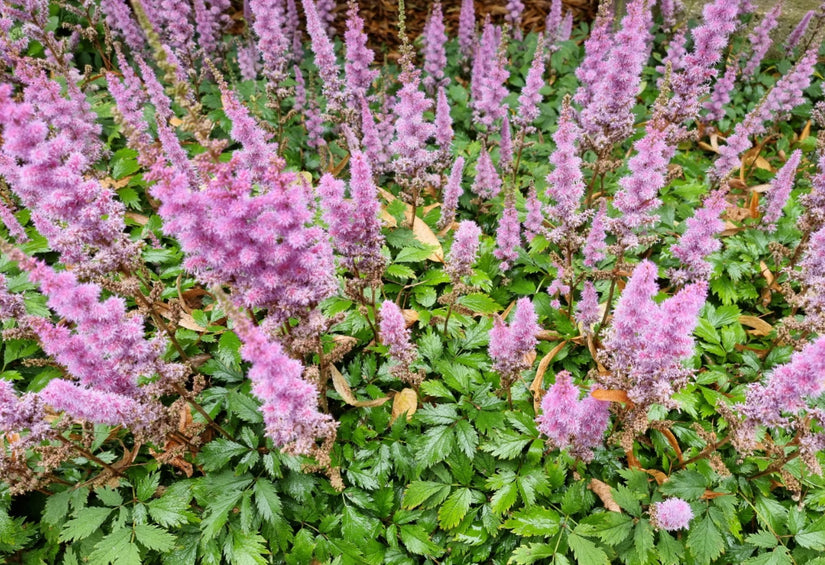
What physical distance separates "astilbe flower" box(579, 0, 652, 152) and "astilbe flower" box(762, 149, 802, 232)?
1505 mm

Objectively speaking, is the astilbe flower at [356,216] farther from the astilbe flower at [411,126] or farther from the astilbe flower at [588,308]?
the astilbe flower at [588,308]

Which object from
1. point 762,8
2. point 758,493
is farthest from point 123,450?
point 762,8

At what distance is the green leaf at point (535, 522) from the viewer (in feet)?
10.8

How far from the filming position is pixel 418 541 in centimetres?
343

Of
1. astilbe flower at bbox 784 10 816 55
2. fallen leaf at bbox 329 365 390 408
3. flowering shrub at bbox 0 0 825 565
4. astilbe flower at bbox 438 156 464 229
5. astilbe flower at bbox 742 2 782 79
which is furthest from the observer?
astilbe flower at bbox 784 10 816 55

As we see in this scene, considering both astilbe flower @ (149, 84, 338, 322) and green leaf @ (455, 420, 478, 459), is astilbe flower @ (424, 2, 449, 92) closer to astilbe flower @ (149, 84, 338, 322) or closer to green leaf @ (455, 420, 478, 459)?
astilbe flower @ (149, 84, 338, 322)

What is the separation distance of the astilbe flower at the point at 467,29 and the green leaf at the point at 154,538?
7.34 meters

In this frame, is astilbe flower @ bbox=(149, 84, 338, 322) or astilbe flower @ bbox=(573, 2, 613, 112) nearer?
astilbe flower @ bbox=(149, 84, 338, 322)

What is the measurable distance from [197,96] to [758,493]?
24.9 ft

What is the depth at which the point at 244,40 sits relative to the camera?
9078mm

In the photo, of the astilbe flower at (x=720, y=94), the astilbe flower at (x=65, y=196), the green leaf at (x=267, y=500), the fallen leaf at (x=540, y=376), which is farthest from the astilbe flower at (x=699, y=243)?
the astilbe flower at (x=65, y=196)

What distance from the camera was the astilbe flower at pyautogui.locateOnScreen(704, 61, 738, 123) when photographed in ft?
21.3

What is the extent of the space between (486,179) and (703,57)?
90.5 inches

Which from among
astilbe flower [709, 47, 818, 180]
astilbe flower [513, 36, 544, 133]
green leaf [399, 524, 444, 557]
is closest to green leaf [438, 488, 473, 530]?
green leaf [399, 524, 444, 557]
